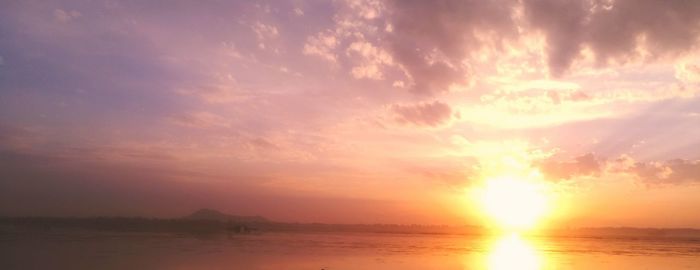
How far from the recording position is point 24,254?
39.6m

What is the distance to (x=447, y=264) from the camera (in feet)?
144

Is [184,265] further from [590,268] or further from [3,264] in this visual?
[590,268]

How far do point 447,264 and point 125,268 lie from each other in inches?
1046

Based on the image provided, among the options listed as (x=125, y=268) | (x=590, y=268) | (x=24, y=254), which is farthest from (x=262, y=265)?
(x=590, y=268)

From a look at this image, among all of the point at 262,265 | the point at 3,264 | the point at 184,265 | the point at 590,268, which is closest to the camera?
the point at 3,264

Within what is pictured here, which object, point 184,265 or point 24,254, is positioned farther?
point 24,254

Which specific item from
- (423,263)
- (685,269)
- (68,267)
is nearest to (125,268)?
(68,267)

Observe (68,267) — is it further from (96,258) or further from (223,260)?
(223,260)

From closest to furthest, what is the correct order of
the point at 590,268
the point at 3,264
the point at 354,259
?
1. the point at 3,264
2. the point at 590,268
3. the point at 354,259

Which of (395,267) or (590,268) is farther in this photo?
(590,268)

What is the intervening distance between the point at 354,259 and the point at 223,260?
1243 cm

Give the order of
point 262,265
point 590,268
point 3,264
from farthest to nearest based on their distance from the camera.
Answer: point 590,268
point 262,265
point 3,264

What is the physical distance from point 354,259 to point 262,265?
10793 mm

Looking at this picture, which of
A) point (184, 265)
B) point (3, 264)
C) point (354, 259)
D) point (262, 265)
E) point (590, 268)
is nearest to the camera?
point (3, 264)
